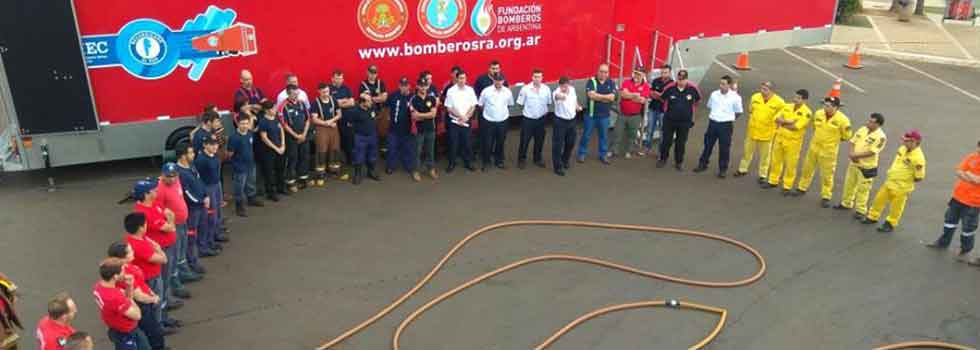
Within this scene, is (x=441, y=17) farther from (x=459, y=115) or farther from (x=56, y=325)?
(x=56, y=325)

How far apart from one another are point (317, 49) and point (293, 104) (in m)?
1.29

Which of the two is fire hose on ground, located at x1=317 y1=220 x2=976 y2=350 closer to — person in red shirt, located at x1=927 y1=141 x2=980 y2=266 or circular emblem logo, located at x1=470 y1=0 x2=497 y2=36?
person in red shirt, located at x1=927 y1=141 x2=980 y2=266

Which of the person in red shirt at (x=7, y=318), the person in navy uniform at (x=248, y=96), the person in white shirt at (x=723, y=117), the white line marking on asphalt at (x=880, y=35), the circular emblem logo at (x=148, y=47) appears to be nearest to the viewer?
the person in red shirt at (x=7, y=318)

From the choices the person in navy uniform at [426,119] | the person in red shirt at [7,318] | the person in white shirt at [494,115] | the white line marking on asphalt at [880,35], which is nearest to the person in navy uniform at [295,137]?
the person in navy uniform at [426,119]

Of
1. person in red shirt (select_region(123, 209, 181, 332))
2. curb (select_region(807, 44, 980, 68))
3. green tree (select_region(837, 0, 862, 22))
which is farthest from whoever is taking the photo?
green tree (select_region(837, 0, 862, 22))

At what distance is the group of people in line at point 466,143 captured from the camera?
820cm

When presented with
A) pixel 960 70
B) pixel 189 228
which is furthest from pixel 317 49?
pixel 960 70

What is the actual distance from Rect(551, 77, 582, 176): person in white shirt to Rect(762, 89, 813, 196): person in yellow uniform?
123 inches

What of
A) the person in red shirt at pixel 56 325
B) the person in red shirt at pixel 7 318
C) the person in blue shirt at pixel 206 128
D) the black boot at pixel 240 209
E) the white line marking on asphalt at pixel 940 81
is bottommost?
the white line marking on asphalt at pixel 940 81

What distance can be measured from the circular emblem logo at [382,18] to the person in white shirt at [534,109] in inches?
88.7

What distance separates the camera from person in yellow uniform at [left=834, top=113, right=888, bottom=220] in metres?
9.58

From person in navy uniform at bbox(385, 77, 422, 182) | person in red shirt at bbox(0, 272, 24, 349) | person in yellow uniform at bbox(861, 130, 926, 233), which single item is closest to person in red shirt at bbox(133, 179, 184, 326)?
person in red shirt at bbox(0, 272, 24, 349)

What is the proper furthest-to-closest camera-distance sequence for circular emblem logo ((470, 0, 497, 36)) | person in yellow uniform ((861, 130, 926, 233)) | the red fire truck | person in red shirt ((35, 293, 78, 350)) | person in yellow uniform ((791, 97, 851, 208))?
circular emblem logo ((470, 0, 497, 36)) → person in yellow uniform ((791, 97, 851, 208)) → the red fire truck → person in yellow uniform ((861, 130, 926, 233)) → person in red shirt ((35, 293, 78, 350))

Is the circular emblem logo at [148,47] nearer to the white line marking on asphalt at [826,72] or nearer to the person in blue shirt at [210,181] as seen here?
the person in blue shirt at [210,181]
